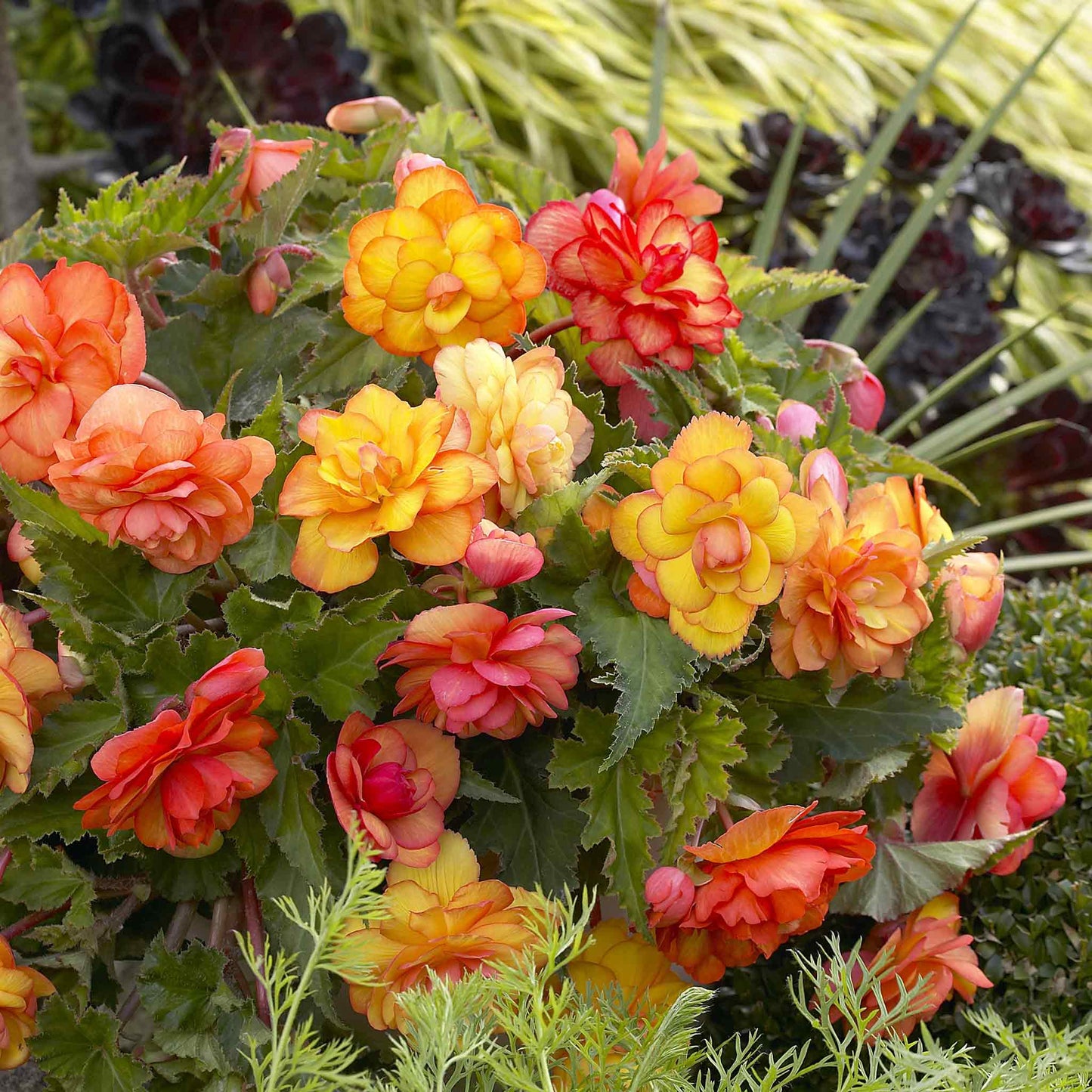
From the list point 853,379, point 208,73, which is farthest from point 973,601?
point 208,73

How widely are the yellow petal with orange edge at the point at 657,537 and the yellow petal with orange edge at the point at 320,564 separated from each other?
0.49ft

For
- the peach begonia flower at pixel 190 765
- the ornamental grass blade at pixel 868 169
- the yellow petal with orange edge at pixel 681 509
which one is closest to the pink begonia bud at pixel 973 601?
the yellow petal with orange edge at pixel 681 509

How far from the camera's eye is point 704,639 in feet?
2.05

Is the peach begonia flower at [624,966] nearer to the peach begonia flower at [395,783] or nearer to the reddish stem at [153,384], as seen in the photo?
the peach begonia flower at [395,783]

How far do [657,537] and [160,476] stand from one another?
0.26 m

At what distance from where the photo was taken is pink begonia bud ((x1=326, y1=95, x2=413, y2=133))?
0.94 m

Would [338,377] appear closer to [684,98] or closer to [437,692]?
[437,692]

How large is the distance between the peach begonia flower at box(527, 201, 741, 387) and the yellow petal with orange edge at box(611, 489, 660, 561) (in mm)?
124

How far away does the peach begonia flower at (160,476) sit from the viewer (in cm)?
58

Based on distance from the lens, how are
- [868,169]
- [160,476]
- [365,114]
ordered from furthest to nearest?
[868,169] < [365,114] < [160,476]

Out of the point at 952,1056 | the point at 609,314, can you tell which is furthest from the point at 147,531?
the point at 952,1056

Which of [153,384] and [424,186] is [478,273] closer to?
[424,186]

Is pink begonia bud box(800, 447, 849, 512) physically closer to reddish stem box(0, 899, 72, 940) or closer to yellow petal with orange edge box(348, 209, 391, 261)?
yellow petal with orange edge box(348, 209, 391, 261)

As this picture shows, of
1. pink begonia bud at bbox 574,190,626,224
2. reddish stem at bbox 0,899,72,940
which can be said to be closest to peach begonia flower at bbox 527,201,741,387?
pink begonia bud at bbox 574,190,626,224
